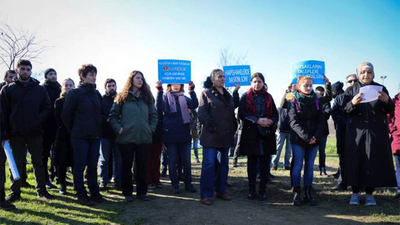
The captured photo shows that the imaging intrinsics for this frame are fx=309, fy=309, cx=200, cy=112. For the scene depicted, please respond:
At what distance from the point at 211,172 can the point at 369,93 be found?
315 centimetres

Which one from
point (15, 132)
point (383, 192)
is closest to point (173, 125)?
point (15, 132)

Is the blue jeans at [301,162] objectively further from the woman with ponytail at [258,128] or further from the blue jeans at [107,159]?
the blue jeans at [107,159]

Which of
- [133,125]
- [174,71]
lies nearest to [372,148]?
[133,125]

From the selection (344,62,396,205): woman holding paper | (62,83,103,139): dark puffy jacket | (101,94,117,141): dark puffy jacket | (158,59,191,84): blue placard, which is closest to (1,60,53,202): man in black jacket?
(62,83,103,139): dark puffy jacket

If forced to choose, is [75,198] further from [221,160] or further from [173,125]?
[221,160]

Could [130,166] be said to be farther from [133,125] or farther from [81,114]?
[81,114]

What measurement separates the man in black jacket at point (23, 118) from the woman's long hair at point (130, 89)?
1.41 m

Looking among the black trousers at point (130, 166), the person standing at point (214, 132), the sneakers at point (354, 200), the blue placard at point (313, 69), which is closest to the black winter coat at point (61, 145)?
the black trousers at point (130, 166)

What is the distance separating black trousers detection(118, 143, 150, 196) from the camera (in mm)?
5688

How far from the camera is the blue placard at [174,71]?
7.35 metres

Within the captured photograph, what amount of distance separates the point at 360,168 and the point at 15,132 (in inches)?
244

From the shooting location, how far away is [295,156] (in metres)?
5.68

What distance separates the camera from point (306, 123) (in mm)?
5594

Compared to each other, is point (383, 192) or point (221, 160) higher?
point (221, 160)
